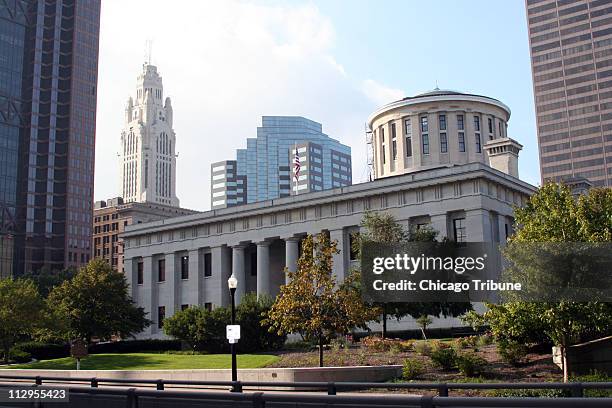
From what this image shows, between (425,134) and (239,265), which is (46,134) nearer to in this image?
(239,265)

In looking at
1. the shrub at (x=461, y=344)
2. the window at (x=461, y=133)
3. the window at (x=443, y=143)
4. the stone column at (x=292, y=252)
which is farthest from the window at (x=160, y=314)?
the shrub at (x=461, y=344)

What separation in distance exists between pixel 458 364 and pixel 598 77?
14907 cm

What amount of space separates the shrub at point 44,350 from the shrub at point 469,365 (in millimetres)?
39243

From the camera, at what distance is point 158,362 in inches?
1758

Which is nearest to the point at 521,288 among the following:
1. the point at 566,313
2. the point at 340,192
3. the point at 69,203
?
the point at 566,313

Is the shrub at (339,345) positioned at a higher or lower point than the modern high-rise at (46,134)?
lower

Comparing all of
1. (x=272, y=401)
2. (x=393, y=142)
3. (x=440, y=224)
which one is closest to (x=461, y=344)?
(x=440, y=224)

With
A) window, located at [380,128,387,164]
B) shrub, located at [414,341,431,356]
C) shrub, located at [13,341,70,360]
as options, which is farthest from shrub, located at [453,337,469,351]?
window, located at [380,128,387,164]

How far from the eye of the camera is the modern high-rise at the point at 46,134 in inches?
6471

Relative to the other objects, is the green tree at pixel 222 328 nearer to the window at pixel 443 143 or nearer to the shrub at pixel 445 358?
the shrub at pixel 445 358

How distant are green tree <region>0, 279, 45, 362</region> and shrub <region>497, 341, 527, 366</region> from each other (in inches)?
1403

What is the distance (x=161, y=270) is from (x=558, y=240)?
65.4 m

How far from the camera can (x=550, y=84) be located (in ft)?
553

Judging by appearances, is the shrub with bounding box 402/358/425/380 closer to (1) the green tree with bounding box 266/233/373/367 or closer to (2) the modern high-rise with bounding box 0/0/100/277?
(1) the green tree with bounding box 266/233/373/367
